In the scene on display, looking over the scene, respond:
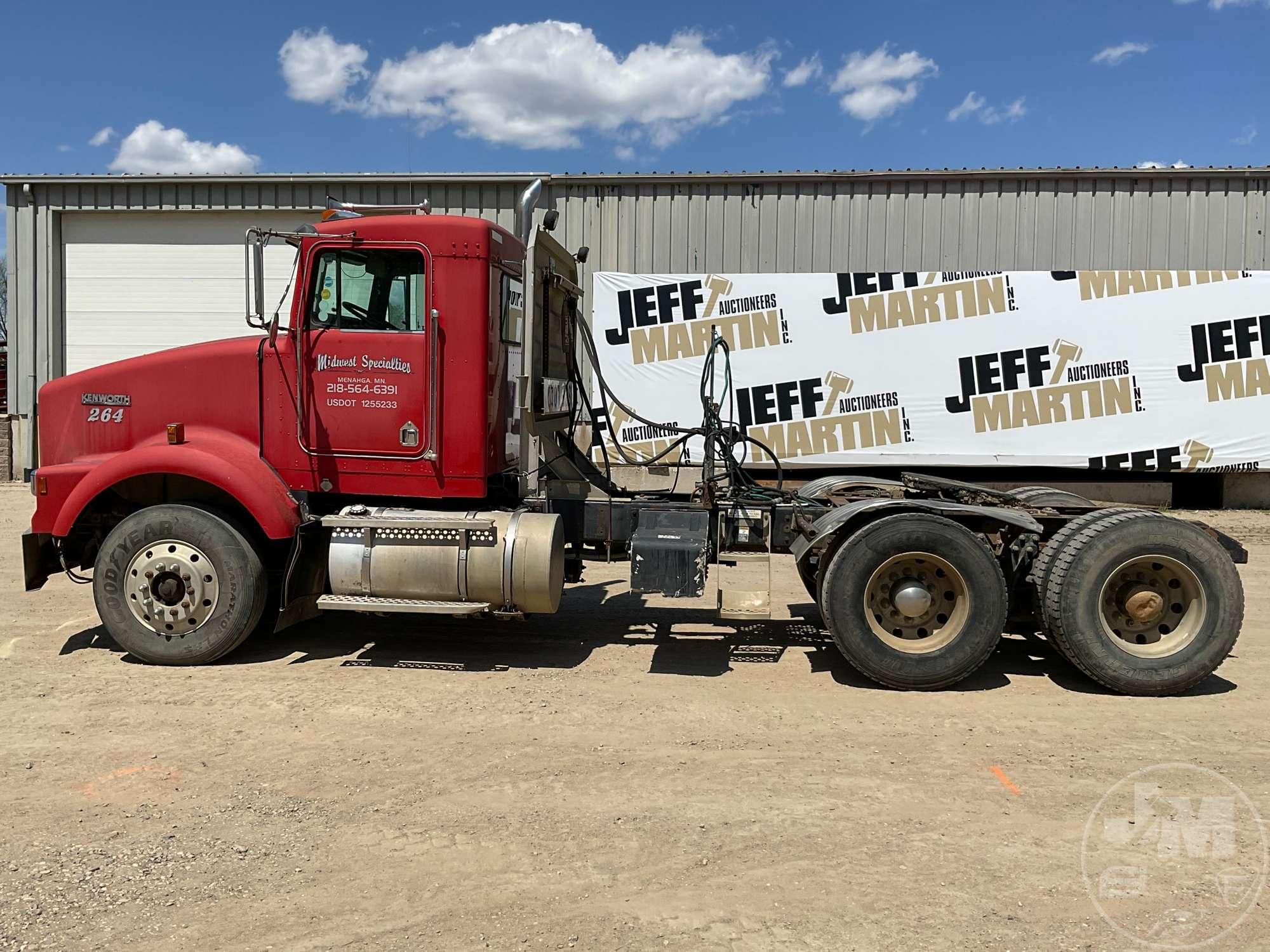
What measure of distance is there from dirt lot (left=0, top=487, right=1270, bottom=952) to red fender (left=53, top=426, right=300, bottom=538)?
1.00 m

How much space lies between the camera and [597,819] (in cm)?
410

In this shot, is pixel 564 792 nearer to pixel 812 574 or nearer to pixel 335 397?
pixel 812 574

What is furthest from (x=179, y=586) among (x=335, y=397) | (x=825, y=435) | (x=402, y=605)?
(x=825, y=435)

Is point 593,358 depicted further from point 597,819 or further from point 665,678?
point 597,819

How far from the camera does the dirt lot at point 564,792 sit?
331cm

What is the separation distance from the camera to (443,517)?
250 inches

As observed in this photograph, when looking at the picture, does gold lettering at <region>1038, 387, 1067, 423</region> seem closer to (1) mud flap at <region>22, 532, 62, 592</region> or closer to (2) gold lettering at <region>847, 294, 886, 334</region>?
(2) gold lettering at <region>847, 294, 886, 334</region>

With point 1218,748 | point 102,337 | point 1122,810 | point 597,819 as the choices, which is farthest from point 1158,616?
point 102,337

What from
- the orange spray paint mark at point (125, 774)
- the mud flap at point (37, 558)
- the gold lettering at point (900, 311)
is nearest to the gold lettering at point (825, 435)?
the gold lettering at point (900, 311)

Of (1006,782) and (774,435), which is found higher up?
(774,435)

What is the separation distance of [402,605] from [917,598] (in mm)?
3231

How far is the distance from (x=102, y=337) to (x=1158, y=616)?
17.5 metres

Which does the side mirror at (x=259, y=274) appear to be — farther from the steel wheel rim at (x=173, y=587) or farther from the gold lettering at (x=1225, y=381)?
the gold lettering at (x=1225, y=381)

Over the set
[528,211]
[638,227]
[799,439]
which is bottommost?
[799,439]
